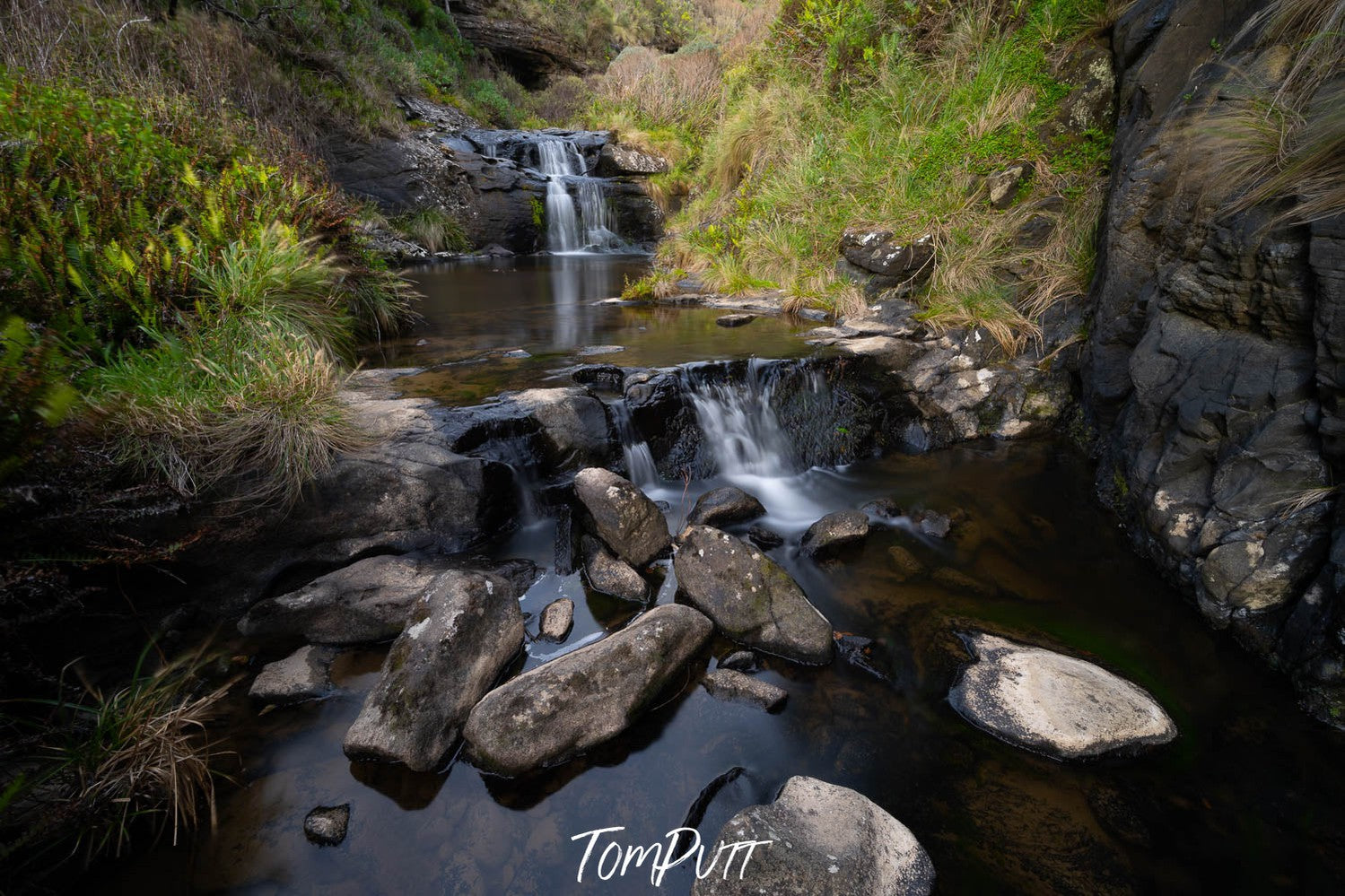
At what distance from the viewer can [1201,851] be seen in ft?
6.07

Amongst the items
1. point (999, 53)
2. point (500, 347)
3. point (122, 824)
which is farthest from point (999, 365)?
point (122, 824)

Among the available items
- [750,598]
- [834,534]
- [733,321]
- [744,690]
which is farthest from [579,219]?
[744,690]

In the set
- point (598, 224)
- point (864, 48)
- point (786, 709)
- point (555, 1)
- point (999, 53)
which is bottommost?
point (786, 709)

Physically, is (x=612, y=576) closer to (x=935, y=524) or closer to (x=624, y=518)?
(x=624, y=518)

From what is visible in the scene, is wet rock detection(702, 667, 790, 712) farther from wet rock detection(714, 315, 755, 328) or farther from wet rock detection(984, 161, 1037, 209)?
wet rock detection(984, 161, 1037, 209)

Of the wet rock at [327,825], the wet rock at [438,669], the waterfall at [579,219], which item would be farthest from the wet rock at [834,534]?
the waterfall at [579,219]

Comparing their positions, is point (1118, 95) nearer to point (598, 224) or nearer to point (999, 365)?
point (999, 365)

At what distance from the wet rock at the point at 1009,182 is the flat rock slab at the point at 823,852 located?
20.2ft

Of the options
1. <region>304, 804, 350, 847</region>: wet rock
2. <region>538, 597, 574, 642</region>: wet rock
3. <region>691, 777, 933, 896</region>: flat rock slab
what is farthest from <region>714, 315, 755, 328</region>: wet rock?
<region>304, 804, 350, 847</region>: wet rock

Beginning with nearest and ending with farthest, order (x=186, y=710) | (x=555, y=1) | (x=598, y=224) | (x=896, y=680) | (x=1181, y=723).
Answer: (x=186, y=710) < (x=1181, y=723) < (x=896, y=680) < (x=598, y=224) < (x=555, y=1)

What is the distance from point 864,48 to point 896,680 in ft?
28.6

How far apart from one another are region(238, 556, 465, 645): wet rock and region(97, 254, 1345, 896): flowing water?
127mm

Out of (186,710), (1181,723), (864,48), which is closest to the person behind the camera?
(186,710)

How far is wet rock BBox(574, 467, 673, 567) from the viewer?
3.26 m
